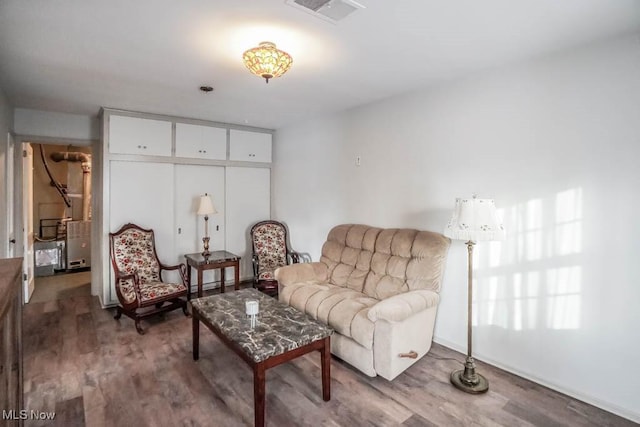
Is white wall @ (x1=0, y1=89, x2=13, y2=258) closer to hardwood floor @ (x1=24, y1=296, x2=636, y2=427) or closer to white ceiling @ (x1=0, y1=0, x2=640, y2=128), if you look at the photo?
white ceiling @ (x1=0, y1=0, x2=640, y2=128)

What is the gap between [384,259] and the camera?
3268 millimetres

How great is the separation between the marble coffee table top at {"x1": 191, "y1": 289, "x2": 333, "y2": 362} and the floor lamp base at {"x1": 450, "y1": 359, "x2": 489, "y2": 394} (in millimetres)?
1048

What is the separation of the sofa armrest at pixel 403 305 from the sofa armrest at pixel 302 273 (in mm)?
1128

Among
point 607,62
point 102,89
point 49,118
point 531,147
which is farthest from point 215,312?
point 49,118

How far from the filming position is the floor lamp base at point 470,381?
239cm

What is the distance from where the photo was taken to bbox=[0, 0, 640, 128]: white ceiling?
187 cm

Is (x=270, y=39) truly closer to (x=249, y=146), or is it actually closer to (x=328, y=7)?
(x=328, y=7)

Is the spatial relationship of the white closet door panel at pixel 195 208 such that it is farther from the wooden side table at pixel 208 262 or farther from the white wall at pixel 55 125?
the white wall at pixel 55 125

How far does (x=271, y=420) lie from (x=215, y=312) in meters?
0.88

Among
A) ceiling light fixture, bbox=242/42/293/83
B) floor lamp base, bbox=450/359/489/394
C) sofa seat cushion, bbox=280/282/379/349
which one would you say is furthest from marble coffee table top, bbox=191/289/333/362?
ceiling light fixture, bbox=242/42/293/83

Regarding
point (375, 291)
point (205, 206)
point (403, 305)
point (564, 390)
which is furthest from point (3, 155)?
point (564, 390)

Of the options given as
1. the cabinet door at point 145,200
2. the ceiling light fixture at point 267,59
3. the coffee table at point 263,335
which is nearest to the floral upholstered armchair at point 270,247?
the cabinet door at point 145,200

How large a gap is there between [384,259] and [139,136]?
3.33 m

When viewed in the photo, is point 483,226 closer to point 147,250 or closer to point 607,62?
point 607,62
